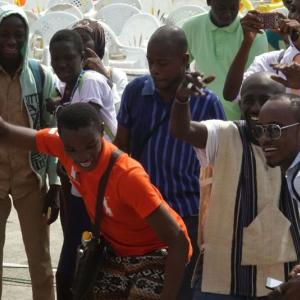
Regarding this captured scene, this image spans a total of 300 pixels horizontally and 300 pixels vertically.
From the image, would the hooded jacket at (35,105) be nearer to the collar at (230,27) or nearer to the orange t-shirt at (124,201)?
the orange t-shirt at (124,201)

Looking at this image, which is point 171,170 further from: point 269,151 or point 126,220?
point 269,151

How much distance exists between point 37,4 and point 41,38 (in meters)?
2.55

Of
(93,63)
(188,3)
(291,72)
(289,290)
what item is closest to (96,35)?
(93,63)

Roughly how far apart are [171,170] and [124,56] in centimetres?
549

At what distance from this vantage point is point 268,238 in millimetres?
3318

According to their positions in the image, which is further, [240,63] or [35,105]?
[240,63]

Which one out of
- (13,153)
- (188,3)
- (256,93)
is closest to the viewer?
(256,93)

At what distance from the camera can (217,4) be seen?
16.9 ft

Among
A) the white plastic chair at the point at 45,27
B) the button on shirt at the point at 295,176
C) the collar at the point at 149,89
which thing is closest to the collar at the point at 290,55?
the collar at the point at 149,89

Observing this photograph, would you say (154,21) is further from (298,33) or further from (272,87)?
(272,87)

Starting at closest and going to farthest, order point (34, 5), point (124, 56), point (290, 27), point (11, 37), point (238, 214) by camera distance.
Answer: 1. point (238, 214)
2. point (290, 27)
3. point (11, 37)
4. point (124, 56)
5. point (34, 5)

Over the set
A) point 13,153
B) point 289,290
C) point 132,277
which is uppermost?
point 289,290

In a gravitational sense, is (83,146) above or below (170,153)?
above

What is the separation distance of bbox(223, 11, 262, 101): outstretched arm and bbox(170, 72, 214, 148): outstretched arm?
3.79 feet
